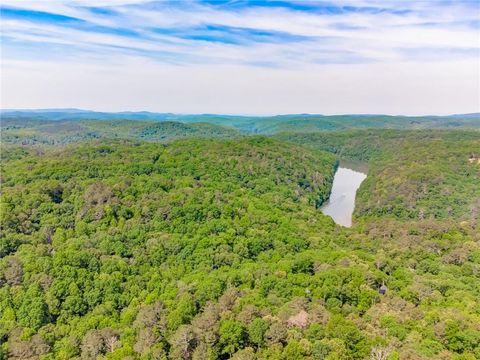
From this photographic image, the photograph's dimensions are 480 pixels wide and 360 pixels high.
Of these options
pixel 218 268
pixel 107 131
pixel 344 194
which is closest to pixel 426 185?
pixel 344 194

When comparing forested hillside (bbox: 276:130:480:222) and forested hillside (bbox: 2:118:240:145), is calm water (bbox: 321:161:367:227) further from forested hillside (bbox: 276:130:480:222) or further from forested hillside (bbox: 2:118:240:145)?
forested hillside (bbox: 2:118:240:145)

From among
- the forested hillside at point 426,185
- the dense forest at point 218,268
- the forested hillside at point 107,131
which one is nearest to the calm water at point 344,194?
the forested hillside at point 426,185

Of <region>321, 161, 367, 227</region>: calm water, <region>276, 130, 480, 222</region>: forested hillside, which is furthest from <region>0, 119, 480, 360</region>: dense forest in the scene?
<region>321, 161, 367, 227</region>: calm water

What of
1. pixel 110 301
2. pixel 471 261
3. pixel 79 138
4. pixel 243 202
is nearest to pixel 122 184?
pixel 243 202

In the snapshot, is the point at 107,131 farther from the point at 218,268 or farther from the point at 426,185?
the point at 218,268

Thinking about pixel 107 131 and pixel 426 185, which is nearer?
pixel 426 185
